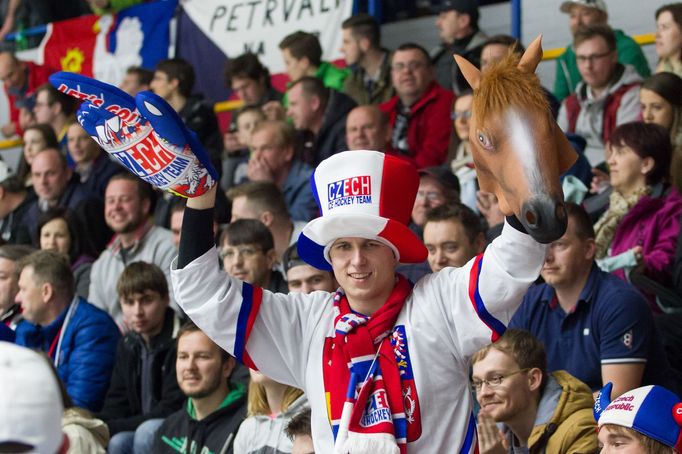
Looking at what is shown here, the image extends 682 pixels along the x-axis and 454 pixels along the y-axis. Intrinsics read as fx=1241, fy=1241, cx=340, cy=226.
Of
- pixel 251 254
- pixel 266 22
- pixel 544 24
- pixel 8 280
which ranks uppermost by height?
pixel 266 22

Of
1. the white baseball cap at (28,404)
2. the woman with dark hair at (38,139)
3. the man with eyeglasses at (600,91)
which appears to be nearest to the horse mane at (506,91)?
the white baseball cap at (28,404)

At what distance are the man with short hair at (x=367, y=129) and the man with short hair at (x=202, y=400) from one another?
95.7 inches

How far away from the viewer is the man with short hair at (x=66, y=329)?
270 inches

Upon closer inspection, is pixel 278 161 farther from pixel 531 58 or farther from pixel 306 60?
pixel 531 58

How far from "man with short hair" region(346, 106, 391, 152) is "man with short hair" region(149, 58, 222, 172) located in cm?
180

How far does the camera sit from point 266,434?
537 centimetres

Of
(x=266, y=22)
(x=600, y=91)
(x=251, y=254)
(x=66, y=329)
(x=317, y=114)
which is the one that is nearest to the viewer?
(x=251, y=254)

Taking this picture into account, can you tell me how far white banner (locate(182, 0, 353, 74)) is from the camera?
10.1m

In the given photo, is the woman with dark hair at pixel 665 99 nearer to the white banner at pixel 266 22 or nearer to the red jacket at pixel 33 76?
the white banner at pixel 266 22

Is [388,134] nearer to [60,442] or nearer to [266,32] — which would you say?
[266,32]

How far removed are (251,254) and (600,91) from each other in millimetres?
2665

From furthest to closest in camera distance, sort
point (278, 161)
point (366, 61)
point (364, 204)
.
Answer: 1. point (366, 61)
2. point (278, 161)
3. point (364, 204)

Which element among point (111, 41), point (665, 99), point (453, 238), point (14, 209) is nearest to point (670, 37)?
point (665, 99)

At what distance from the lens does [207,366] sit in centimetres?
581
